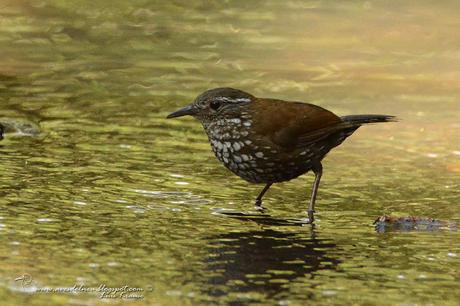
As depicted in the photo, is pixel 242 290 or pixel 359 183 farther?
pixel 359 183

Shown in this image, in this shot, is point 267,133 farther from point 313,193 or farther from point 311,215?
point 311,215

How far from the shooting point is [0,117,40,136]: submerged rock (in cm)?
1030

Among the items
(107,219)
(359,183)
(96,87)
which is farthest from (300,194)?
(96,87)

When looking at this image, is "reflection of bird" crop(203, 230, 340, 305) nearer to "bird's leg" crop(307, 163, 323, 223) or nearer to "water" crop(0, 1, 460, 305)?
"water" crop(0, 1, 460, 305)

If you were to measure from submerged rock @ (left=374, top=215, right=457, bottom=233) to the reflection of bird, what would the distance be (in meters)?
0.47

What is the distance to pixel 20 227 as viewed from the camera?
7.39 metres

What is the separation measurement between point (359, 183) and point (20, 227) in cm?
293

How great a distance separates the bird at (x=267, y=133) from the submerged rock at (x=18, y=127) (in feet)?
7.00

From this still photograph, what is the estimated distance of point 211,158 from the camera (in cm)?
1002

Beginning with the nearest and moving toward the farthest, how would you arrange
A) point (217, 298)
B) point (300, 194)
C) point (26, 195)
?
point (217, 298) → point (26, 195) → point (300, 194)

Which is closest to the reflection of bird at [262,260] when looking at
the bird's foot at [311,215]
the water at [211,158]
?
the water at [211,158]

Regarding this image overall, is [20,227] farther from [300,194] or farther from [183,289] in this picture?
[300,194]

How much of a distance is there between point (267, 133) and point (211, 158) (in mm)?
1796

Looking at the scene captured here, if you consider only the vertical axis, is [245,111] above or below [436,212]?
above
